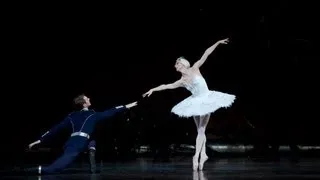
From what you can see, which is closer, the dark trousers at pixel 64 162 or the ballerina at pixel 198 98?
the dark trousers at pixel 64 162

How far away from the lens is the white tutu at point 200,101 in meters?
8.18

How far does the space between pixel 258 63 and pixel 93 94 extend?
4.62m

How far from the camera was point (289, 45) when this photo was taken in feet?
49.9

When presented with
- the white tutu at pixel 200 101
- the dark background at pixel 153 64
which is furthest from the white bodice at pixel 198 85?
the dark background at pixel 153 64

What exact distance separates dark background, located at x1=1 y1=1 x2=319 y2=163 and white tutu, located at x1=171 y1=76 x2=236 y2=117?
5.31 meters

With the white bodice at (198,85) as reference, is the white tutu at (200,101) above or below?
below

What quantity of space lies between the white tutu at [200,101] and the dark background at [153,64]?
531 cm

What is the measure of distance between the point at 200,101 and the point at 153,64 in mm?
7672

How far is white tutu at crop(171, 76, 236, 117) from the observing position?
26.8 ft

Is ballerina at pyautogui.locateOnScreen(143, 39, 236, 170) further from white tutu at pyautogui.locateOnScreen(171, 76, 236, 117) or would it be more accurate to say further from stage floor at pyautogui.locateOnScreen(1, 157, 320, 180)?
stage floor at pyautogui.locateOnScreen(1, 157, 320, 180)

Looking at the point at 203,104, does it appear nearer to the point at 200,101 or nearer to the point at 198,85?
the point at 200,101

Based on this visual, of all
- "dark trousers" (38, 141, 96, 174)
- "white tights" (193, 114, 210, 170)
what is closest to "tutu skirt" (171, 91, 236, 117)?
"white tights" (193, 114, 210, 170)

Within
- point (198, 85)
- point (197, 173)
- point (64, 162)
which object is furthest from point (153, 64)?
point (197, 173)

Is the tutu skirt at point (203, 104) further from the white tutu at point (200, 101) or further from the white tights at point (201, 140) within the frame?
the white tights at point (201, 140)
